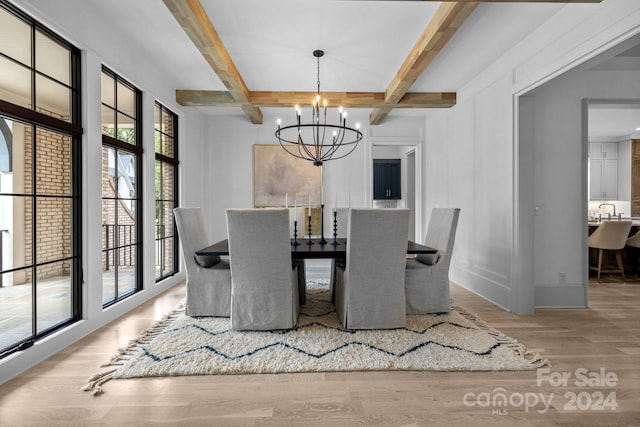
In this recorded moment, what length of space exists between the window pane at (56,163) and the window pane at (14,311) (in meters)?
0.68

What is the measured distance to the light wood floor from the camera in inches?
64.0

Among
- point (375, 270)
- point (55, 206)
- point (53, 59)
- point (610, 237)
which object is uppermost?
point (53, 59)

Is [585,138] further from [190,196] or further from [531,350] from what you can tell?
[190,196]

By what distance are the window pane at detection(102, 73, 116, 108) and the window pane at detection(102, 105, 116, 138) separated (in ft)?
0.20

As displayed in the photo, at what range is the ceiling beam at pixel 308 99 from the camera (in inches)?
177

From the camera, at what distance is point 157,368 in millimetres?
2088

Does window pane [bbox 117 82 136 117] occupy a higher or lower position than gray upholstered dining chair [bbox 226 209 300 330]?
higher

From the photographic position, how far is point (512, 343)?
2467mm

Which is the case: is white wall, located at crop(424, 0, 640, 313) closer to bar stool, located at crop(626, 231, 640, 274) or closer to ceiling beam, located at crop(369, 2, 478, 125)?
ceiling beam, located at crop(369, 2, 478, 125)

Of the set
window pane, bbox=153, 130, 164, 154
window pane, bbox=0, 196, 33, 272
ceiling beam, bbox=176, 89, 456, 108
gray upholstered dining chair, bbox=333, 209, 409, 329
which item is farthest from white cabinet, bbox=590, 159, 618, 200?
window pane, bbox=0, 196, 33, 272

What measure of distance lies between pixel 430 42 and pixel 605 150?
6.68 meters

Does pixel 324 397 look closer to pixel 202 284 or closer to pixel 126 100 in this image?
pixel 202 284

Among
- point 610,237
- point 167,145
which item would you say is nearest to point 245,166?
point 167,145

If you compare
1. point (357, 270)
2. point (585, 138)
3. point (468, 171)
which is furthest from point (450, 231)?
point (585, 138)
